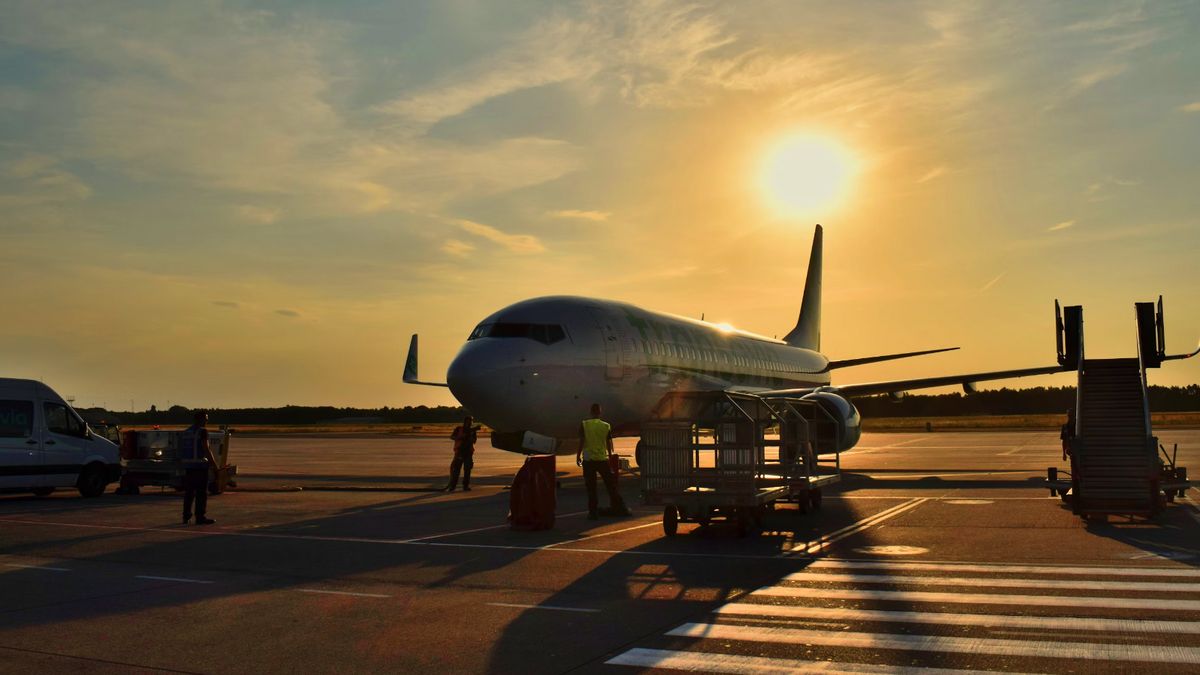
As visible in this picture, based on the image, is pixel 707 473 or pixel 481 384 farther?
pixel 481 384

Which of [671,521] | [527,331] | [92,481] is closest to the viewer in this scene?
[671,521]

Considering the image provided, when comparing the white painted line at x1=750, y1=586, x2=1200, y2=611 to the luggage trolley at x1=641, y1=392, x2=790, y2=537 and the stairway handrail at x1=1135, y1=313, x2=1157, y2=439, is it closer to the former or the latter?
the luggage trolley at x1=641, y1=392, x2=790, y2=537

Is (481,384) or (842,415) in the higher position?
(481,384)

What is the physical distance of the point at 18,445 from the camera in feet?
72.0

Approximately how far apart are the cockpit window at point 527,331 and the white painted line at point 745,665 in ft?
51.4

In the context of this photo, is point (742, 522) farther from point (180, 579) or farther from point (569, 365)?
point (569, 365)

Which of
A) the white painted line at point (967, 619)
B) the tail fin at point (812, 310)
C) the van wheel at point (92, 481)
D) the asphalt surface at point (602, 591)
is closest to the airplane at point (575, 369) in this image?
the asphalt surface at point (602, 591)

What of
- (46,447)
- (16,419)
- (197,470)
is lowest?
(197,470)

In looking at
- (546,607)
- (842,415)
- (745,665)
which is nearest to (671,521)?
(546,607)

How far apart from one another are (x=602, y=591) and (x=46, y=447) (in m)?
17.3

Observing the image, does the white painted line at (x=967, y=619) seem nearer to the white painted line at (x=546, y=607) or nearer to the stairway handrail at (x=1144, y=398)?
the white painted line at (x=546, y=607)

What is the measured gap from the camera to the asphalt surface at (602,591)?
24.2 ft

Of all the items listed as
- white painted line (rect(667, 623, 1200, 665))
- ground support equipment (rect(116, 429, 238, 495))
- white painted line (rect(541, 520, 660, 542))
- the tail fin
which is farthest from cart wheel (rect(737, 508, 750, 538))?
the tail fin

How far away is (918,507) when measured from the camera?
60.0 feet
